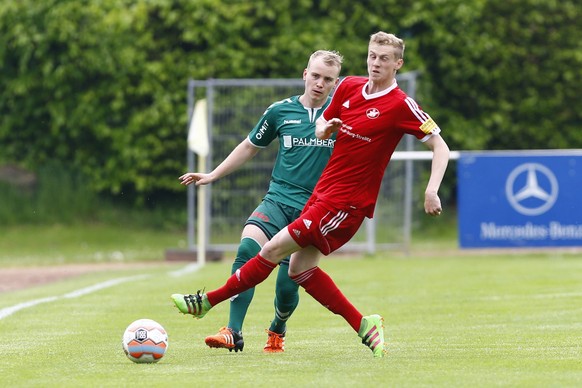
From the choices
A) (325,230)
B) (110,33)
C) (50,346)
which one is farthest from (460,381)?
Answer: (110,33)

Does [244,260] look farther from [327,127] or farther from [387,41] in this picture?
[387,41]

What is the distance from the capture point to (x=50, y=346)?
843cm

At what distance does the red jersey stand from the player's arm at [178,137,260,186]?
886 millimetres

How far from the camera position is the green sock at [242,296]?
8.14 metres

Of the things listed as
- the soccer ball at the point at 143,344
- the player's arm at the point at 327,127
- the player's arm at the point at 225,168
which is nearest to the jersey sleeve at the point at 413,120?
the player's arm at the point at 327,127

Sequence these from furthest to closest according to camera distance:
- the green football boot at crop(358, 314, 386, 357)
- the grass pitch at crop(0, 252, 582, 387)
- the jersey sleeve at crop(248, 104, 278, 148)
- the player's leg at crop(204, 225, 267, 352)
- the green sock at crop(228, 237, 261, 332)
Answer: the jersey sleeve at crop(248, 104, 278, 148), the green sock at crop(228, 237, 261, 332), the player's leg at crop(204, 225, 267, 352), the green football boot at crop(358, 314, 386, 357), the grass pitch at crop(0, 252, 582, 387)

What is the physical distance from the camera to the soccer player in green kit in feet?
26.8

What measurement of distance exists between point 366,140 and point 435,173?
0.45 metres

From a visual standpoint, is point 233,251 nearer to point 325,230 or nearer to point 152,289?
point 152,289

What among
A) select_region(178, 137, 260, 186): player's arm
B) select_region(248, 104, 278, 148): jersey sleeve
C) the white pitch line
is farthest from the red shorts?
the white pitch line

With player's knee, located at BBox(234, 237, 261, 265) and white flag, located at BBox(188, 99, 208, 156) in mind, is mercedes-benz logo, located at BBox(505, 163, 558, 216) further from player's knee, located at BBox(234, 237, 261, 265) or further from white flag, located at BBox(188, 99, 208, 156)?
player's knee, located at BBox(234, 237, 261, 265)

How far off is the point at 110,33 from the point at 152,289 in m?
9.54

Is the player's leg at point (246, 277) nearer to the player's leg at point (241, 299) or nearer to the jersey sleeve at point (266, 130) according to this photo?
the player's leg at point (241, 299)

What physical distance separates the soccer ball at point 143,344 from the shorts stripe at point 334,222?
113cm
